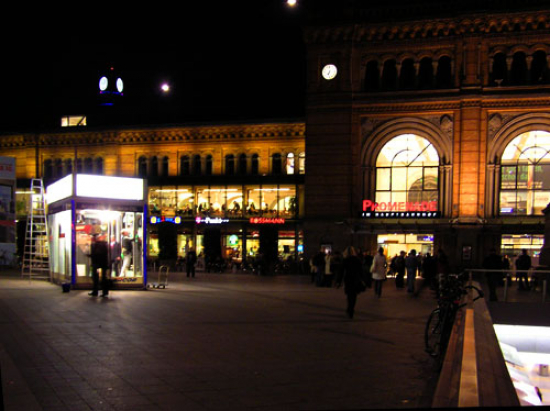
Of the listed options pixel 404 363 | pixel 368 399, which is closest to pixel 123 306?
pixel 404 363

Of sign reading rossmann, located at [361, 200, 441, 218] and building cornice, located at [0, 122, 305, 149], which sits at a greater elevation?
building cornice, located at [0, 122, 305, 149]

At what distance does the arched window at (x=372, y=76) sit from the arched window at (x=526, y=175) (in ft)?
29.3

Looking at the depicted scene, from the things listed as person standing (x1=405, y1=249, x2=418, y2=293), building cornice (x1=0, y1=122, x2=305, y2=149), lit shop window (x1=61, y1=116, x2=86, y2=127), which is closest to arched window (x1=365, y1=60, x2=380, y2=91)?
building cornice (x1=0, y1=122, x2=305, y2=149)

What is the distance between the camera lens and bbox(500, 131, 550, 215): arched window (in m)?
36.2

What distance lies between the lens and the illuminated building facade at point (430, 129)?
36.0m

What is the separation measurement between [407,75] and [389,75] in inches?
44.3

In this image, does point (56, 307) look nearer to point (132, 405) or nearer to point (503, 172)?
point (132, 405)

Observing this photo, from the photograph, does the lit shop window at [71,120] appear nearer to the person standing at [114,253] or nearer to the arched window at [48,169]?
the arched window at [48,169]

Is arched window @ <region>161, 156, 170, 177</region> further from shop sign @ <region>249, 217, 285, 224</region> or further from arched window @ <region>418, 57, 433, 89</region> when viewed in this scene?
arched window @ <region>418, 57, 433, 89</region>

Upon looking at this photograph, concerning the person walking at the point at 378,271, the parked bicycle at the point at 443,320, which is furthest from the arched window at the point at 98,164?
the parked bicycle at the point at 443,320

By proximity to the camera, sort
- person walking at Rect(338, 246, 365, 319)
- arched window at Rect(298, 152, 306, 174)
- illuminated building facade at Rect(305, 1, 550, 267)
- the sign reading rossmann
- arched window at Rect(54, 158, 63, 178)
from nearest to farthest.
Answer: person walking at Rect(338, 246, 365, 319) < illuminated building facade at Rect(305, 1, 550, 267) < the sign reading rossmann < arched window at Rect(298, 152, 306, 174) < arched window at Rect(54, 158, 63, 178)

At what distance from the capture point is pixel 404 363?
9.17 m

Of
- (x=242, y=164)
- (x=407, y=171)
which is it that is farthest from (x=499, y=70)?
(x=242, y=164)

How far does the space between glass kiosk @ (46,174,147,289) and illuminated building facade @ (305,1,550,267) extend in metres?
19.4
